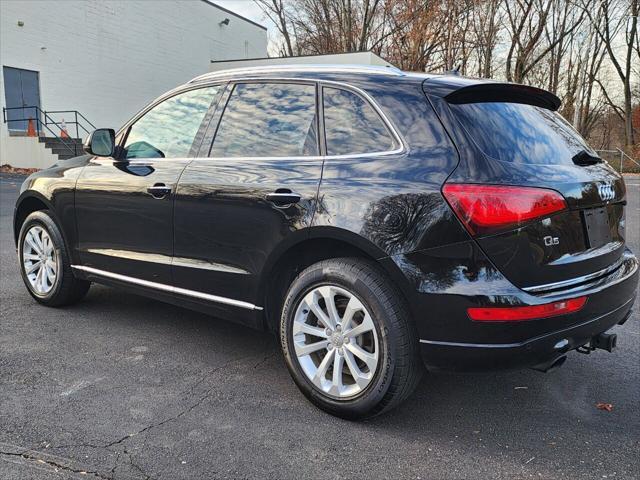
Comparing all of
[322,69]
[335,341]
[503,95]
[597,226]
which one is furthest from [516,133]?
[335,341]

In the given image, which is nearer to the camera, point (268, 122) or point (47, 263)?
point (268, 122)

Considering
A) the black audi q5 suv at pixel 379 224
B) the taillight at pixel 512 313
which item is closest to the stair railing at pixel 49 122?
the black audi q5 suv at pixel 379 224

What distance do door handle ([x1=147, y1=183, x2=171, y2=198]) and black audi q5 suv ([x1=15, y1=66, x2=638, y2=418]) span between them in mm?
12

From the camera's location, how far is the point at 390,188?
2689 millimetres

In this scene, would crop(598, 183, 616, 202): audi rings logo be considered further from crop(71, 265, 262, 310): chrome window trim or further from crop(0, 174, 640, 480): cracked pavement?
crop(71, 265, 262, 310): chrome window trim

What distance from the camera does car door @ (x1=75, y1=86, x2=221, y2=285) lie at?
3643 millimetres

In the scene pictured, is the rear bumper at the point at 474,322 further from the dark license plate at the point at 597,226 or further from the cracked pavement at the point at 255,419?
the cracked pavement at the point at 255,419

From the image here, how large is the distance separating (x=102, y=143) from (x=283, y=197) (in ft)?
5.93

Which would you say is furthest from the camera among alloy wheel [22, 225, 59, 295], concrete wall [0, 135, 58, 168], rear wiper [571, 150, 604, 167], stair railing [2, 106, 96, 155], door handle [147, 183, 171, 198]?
stair railing [2, 106, 96, 155]

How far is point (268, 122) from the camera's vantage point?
3338 millimetres

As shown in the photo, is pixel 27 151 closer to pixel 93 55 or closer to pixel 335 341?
pixel 93 55

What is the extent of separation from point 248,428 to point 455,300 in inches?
47.5

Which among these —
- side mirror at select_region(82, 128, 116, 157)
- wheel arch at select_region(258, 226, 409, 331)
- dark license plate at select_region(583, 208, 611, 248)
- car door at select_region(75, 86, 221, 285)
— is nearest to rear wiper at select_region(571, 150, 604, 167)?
dark license plate at select_region(583, 208, 611, 248)

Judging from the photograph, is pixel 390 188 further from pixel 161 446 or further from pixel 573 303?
pixel 161 446
